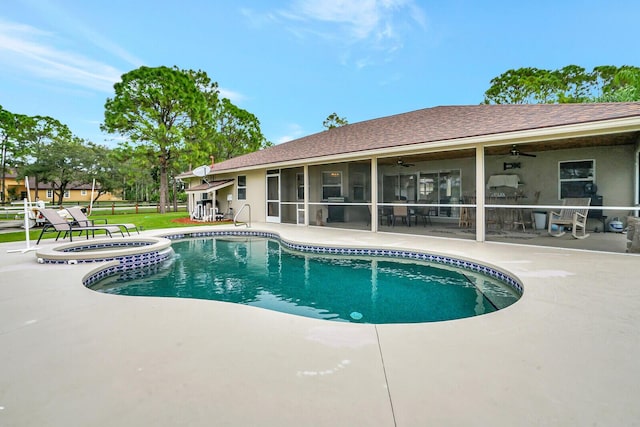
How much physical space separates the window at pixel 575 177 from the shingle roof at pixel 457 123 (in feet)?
7.58

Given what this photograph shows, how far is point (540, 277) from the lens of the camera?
4.45 metres

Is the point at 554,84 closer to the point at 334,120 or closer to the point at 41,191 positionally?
the point at 334,120

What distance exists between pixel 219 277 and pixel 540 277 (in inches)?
205

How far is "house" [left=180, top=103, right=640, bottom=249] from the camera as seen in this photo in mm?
7516

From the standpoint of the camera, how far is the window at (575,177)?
32.0 ft

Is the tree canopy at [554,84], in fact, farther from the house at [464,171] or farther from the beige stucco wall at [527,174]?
the beige stucco wall at [527,174]

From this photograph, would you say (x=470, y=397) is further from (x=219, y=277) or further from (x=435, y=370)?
(x=219, y=277)

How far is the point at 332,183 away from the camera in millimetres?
13695

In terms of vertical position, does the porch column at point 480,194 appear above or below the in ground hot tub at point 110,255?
above

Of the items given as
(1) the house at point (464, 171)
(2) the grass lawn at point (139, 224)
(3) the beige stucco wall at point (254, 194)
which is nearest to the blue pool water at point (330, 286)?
(1) the house at point (464, 171)

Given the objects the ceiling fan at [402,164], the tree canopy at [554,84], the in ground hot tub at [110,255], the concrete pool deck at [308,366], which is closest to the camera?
the concrete pool deck at [308,366]

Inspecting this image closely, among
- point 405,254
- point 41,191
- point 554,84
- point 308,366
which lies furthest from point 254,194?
point 41,191

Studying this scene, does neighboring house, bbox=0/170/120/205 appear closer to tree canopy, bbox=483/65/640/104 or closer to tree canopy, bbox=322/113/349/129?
tree canopy, bbox=322/113/349/129

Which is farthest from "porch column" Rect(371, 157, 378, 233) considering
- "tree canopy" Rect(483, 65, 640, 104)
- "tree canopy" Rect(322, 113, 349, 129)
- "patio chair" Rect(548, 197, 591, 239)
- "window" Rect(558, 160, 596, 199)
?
"tree canopy" Rect(322, 113, 349, 129)
